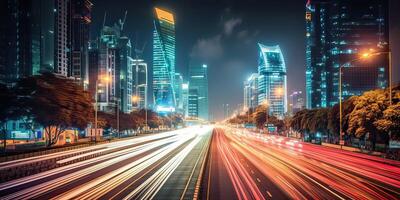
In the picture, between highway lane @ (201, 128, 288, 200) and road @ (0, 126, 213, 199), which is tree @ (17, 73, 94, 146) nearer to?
road @ (0, 126, 213, 199)

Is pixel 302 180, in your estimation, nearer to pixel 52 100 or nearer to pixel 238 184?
pixel 238 184

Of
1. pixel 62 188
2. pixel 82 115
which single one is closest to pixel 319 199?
pixel 62 188

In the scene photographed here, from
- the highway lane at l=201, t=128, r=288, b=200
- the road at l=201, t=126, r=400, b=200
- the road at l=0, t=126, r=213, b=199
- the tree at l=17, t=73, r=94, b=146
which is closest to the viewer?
the highway lane at l=201, t=128, r=288, b=200

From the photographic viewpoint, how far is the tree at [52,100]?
172 feet

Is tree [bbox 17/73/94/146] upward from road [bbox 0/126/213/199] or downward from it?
upward

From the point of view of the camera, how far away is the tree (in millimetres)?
52375

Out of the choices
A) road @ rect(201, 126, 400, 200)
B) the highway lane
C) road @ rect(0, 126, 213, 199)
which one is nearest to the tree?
road @ rect(0, 126, 213, 199)

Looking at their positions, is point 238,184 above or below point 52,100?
below

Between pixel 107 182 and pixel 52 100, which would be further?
pixel 52 100

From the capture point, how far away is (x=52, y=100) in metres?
54.2

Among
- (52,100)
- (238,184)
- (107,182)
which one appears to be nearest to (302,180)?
(238,184)

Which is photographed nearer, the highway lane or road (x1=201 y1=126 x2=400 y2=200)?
the highway lane

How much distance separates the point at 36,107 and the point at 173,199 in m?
38.3

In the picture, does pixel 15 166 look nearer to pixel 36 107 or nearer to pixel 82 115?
pixel 36 107
